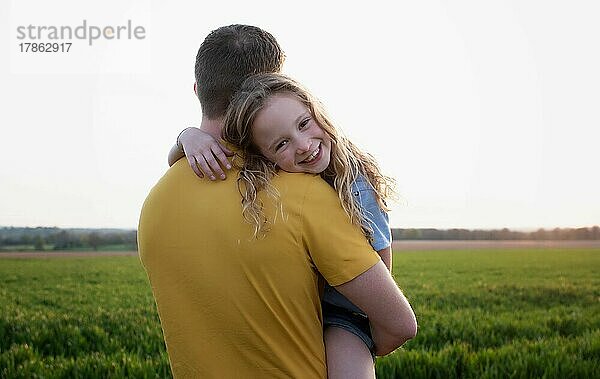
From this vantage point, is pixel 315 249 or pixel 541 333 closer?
pixel 315 249

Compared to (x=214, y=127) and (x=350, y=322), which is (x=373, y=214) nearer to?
(x=350, y=322)

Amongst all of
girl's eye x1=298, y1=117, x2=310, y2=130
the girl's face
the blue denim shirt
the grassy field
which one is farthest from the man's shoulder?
the grassy field

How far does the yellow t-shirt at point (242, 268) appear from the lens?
5.92 feet

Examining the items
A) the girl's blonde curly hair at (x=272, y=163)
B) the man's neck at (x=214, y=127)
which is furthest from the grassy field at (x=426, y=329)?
the girl's blonde curly hair at (x=272, y=163)

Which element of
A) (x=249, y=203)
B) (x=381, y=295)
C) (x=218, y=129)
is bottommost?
(x=381, y=295)

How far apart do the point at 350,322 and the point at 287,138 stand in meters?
0.53

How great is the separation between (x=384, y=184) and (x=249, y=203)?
47cm

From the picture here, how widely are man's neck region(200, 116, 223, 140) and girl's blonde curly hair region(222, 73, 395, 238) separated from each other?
89 mm

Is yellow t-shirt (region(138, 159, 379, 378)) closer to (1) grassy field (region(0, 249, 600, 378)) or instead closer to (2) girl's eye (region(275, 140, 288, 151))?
(2) girl's eye (region(275, 140, 288, 151))

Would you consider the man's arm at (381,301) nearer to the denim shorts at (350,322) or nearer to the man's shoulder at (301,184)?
the denim shorts at (350,322)

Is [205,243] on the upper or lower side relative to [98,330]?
upper

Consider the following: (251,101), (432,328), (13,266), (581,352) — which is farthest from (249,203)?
(13,266)

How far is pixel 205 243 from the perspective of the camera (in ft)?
6.15

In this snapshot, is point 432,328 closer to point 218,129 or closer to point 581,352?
point 581,352
